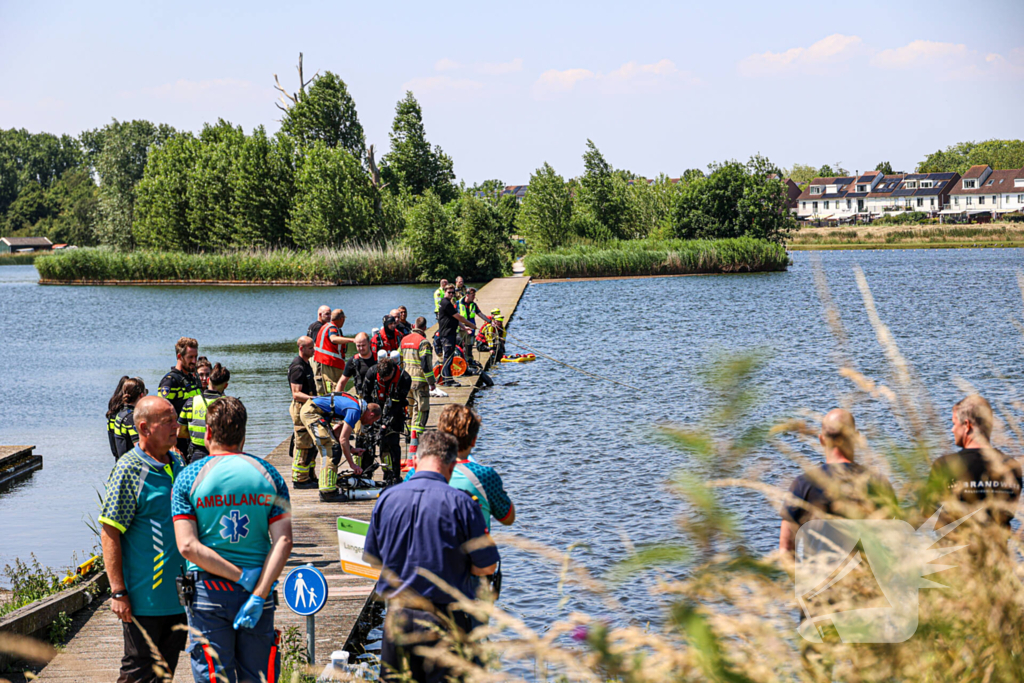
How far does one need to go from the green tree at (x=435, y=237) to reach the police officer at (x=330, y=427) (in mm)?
45125

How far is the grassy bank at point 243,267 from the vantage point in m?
57.4

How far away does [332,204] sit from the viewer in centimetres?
6419

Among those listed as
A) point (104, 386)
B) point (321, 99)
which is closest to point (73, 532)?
point (104, 386)

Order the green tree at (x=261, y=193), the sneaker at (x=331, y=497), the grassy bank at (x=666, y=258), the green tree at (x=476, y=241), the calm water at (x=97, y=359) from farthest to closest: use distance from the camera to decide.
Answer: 1. the green tree at (x=261, y=193)
2. the grassy bank at (x=666, y=258)
3. the green tree at (x=476, y=241)
4. the calm water at (x=97, y=359)
5. the sneaker at (x=331, y=497)

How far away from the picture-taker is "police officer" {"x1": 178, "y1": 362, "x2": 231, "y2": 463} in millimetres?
7668

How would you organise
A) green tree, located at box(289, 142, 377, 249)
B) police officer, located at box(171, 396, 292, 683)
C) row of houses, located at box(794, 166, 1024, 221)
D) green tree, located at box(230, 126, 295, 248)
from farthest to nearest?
1. row of houses, located at box(794, 166, 1024, 221)
2. green tree, located at box(230, 126, 295, 248)
3. green tree, located at box(289, 142, 377, 249)
4. police officer, located at box(171, 396, 292, 683)

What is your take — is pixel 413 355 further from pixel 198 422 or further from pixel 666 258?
pixel 666 258

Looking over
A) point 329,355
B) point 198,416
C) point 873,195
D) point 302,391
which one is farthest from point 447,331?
point 873,195

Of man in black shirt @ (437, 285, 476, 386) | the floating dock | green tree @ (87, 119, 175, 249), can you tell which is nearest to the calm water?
the floating dock

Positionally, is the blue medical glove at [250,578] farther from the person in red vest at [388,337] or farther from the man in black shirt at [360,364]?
the person in red vest at [388,337]

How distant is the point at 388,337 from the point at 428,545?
29.1 ft

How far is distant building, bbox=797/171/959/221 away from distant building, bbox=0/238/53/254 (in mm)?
109511

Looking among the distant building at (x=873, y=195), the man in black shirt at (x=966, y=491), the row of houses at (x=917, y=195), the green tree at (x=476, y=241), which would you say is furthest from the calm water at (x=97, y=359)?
the distant building at (x=873, y=195)

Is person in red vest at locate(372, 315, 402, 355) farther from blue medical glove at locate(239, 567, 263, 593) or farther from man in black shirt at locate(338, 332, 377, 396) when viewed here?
blue medical glove at locate(239, 567, 263, 593)
